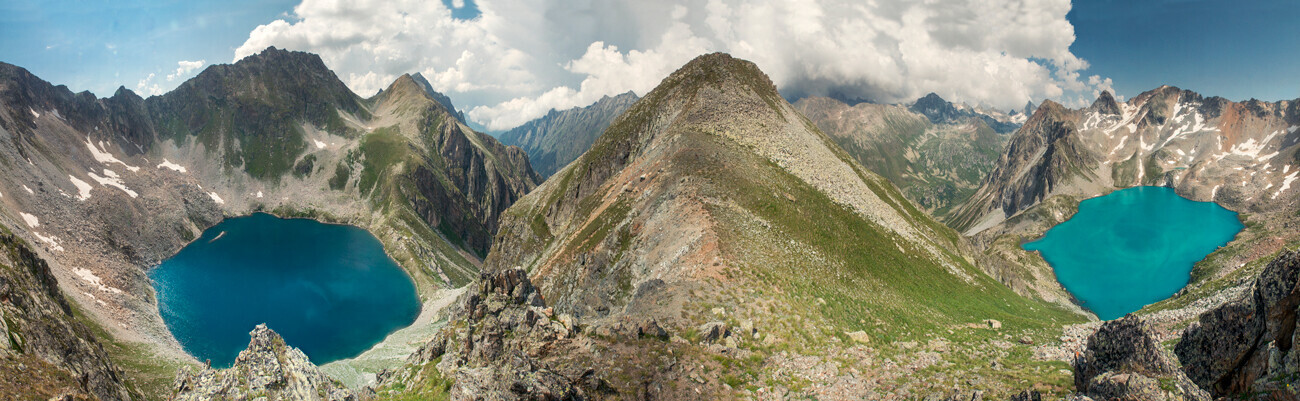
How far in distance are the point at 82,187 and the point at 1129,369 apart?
22317cm

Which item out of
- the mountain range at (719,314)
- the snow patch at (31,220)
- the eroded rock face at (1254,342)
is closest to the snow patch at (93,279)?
the mountain range at (719,314)

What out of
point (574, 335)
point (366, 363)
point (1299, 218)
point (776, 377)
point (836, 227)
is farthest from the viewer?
point (1299, 218)

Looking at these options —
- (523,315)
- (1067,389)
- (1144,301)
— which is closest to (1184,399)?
(1067,389)

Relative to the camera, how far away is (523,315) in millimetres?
28047

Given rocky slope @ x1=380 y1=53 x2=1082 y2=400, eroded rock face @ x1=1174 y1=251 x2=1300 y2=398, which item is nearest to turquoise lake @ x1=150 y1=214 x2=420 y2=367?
rocky slope @ x1=380 y1=53 x2=1082 y2=400

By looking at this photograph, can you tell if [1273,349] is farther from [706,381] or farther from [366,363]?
[366,363]

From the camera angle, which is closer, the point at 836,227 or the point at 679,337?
the point at 679,337

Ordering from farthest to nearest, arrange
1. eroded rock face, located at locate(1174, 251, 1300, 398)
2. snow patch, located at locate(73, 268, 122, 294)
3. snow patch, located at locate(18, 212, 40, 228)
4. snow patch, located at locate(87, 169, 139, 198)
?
snow patch, located at locate(87, 169, 139, 198), snow patch, located at locate(18, 212, 40, 228), snow patch, located at locate(73, 268, 122, 294), eroded rock face, located at locate(1174, 251, 1300, 398)

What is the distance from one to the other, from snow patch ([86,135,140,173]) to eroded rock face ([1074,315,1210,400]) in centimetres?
25832

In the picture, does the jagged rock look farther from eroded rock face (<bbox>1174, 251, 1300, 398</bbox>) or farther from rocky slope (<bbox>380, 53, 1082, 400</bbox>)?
eroded rock face (<bbox>1174, 251, 1300, 398</bbox>)

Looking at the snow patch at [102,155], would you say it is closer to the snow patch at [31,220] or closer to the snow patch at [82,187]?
the snow patch at [82,187]

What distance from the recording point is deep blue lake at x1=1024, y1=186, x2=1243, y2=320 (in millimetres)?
106375

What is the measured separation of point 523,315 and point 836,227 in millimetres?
34362

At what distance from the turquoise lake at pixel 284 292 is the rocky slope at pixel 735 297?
60999 millimetres
